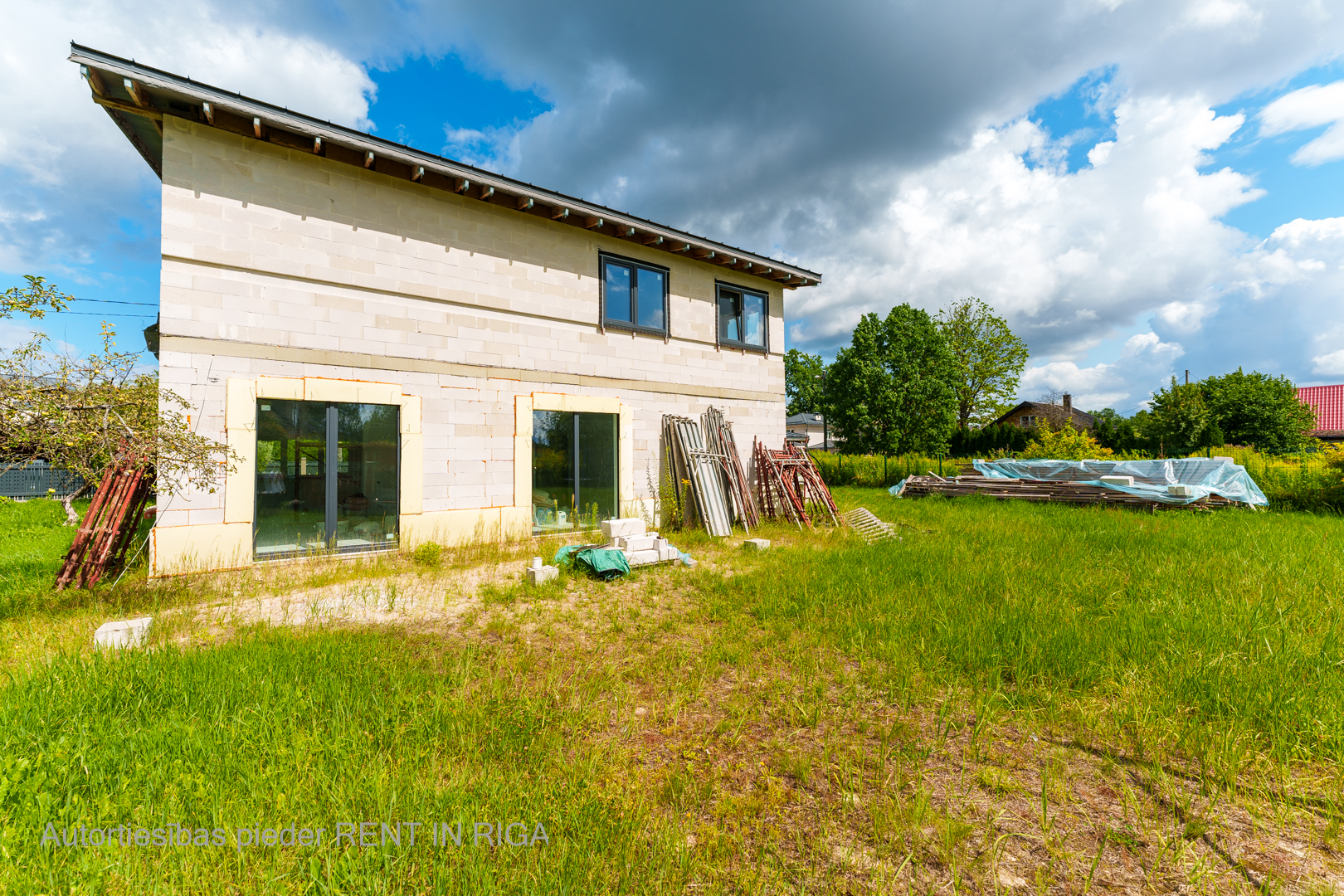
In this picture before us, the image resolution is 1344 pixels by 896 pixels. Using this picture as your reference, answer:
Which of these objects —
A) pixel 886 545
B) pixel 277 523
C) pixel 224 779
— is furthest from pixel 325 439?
pixel 886 545

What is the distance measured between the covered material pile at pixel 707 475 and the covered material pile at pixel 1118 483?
7.81 m

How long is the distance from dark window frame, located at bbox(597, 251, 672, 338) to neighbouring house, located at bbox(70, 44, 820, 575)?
0.13ft

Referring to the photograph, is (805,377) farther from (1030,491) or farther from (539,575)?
(539,575)

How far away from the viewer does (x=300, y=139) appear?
24.0 ft

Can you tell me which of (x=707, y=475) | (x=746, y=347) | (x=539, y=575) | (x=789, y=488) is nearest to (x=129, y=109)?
(x=539, y=575)

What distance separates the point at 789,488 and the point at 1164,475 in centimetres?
931

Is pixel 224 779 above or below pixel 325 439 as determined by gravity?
below

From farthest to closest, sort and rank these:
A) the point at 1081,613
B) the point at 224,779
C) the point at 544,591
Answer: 1. the point at 544,591
2. the point at 1081,613
3. the point at 224,779

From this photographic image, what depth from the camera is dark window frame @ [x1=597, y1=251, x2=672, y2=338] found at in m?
10.1

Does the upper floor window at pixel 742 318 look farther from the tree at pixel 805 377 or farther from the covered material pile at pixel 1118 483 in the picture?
the tree at pixel 805 377

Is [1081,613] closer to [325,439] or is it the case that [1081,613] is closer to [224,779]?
[224,779]

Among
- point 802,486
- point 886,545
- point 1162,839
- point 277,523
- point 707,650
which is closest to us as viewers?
point 1162,839

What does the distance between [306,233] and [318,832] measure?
8.04 metres

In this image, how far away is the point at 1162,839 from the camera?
7.27 feet
